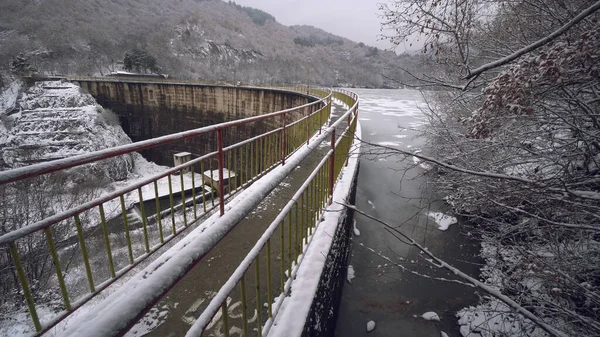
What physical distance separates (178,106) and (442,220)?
29.5 m

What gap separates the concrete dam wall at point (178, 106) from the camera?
84.0ft

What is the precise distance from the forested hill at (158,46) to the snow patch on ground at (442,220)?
53.4 m

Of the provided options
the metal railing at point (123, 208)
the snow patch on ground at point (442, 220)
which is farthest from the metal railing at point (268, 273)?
the snow patch on ground at point (442, 220)

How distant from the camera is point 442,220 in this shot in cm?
847

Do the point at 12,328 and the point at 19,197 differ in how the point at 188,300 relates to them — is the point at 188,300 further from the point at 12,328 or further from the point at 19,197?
the point at 19,197

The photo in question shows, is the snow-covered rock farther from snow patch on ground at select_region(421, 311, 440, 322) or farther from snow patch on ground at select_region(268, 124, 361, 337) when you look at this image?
snow patch on ground at select_region(268, 124, 361, 337)

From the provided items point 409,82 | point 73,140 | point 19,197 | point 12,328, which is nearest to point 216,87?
point 73,140

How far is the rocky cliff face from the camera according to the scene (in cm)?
2402

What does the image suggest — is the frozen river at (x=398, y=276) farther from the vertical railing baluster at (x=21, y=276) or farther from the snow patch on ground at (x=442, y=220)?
the vertical railing baluster at (x=21, y=276)

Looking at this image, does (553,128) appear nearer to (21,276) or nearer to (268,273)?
(268,273)

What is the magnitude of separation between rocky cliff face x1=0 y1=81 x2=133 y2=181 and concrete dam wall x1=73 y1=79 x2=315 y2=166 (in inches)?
73.3

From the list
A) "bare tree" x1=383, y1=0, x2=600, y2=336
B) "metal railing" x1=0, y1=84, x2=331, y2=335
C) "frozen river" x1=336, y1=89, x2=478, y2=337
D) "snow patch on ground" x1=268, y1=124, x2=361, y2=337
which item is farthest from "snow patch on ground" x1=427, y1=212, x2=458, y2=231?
"snow patch on ground" x1=268, y1=124, x2=361, y2=337

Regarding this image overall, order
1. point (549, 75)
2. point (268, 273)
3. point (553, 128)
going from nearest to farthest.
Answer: point (268, 273), point (549, 75), point (553, 128)

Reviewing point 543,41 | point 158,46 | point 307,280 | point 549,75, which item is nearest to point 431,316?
point 307,280
